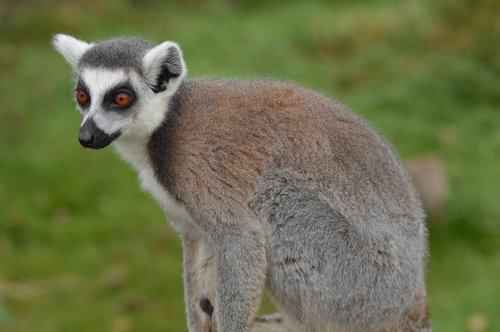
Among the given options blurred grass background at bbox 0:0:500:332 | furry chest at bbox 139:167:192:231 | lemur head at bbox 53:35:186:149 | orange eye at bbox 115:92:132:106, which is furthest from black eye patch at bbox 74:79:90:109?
blurred grass background at bbox 0:0:500:332

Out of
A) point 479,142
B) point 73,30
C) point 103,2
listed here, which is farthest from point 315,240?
point 103,2

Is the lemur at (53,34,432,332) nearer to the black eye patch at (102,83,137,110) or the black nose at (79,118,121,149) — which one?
the black eye patch at (102,83,137,110)

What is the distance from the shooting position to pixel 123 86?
13.7 feet

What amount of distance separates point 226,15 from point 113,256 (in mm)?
6338

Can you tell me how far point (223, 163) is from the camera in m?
4.34

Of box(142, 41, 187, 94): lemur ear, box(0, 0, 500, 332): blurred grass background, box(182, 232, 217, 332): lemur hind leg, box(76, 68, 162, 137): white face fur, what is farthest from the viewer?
box(0, 0, 500, 332): blurred grass background

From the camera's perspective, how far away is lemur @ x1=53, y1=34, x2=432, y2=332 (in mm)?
4230

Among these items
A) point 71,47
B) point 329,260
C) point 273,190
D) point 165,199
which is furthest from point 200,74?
point 329,260

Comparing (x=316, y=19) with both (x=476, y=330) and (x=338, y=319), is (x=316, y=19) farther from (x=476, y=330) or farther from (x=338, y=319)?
(x=338, y=319)

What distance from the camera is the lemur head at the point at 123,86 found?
13.4 ft

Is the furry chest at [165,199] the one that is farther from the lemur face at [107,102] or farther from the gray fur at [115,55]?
the gray fur at [115,55]

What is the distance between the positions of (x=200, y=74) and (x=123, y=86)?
6632 millimetres

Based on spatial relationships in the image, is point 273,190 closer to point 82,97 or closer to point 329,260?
point 329,260

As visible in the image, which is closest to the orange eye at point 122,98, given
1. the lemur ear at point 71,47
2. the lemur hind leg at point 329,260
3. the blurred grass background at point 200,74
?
the lemur ear at point 71,47
